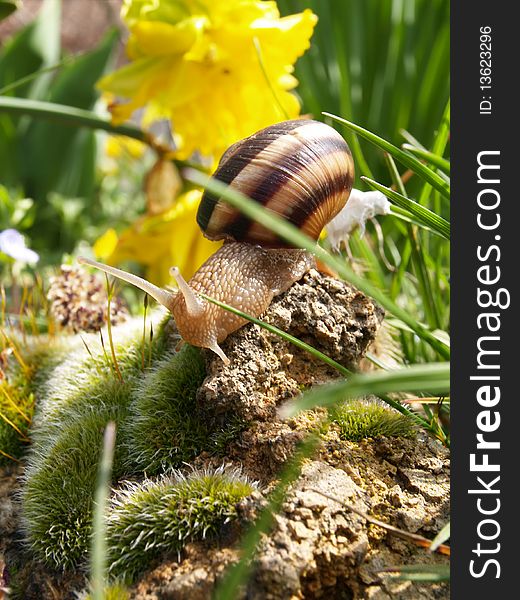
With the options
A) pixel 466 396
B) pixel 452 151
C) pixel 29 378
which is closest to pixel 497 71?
pixel 452 151

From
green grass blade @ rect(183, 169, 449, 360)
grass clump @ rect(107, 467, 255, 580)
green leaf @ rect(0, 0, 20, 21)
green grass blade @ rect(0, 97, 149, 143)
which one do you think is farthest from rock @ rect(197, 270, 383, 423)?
green leaf @ rect(0, 0, 20, 21)

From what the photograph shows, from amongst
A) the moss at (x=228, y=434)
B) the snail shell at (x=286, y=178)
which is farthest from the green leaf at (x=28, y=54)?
the moss at (x=228, y=434)

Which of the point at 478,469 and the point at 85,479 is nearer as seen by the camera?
the point at 478,469

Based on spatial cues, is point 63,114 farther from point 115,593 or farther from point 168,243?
point 115,593

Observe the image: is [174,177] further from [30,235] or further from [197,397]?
[197,397]

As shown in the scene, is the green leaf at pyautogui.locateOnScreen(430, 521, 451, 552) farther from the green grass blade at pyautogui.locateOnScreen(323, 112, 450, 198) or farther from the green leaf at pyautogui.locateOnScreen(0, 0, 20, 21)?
the green leaf at pyautogui.locateOnScreen(0, 0, 20, 21)

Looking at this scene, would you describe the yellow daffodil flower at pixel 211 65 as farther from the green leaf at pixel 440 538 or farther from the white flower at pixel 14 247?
the green leaf at pixel 440 538
